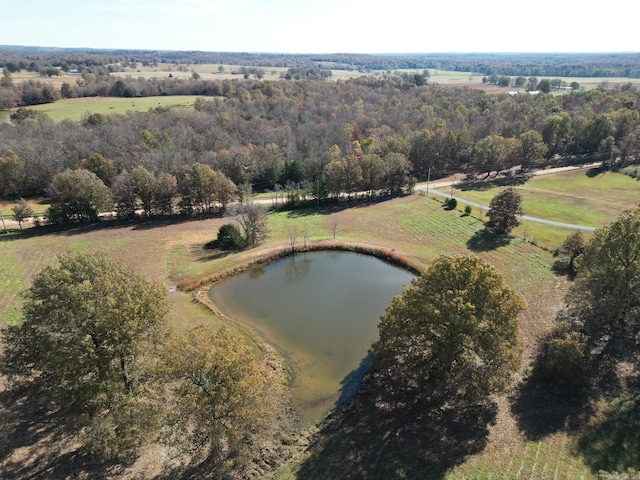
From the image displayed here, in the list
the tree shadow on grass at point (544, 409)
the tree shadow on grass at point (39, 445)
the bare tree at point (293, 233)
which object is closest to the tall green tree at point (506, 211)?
the bare tree at point (293, 233)

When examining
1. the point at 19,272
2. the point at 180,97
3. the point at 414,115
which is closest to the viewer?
the point at 19,272

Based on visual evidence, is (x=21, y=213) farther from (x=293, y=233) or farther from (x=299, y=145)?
(x=299, y=145)

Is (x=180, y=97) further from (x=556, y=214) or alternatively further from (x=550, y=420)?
(x=550, y=420)

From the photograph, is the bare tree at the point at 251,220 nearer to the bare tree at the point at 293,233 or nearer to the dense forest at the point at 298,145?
the bare tree at the point at 293,233

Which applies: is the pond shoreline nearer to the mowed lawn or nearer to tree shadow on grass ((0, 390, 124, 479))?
the mowed lawn

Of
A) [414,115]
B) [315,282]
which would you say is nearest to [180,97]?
[414,115]
